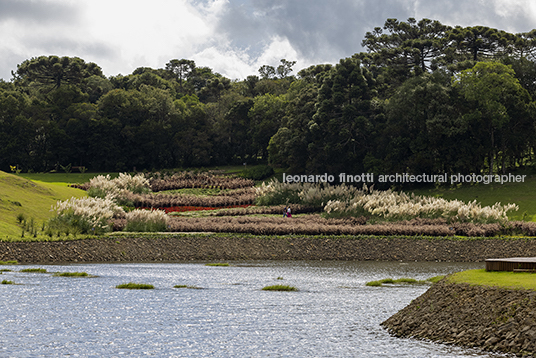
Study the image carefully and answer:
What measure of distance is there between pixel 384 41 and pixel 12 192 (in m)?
43.5

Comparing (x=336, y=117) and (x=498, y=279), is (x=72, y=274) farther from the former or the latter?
(x=336, y=117)

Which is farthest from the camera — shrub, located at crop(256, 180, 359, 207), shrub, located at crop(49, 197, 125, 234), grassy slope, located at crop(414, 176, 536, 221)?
shrub, located at crop(256, 180, 359, 207)

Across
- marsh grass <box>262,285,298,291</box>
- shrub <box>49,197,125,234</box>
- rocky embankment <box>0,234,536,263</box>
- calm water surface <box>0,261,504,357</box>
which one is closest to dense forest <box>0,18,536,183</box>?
rocky embankment <box>0,234,536,263</box>

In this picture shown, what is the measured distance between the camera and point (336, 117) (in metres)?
50.2

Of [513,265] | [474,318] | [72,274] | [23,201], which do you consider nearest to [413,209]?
[513,265]

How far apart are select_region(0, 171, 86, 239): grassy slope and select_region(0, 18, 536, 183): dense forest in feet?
76.2

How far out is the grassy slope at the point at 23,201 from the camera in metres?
26.0

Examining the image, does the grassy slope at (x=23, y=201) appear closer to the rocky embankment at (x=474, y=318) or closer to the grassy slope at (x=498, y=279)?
the rocky embankment at (x=474, y=318)

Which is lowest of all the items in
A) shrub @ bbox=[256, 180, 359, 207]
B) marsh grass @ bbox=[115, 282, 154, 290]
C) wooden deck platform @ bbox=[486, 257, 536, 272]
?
marsh grass @ bbox=[115, 282, 154, 290]

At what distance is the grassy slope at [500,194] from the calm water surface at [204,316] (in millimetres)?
19739

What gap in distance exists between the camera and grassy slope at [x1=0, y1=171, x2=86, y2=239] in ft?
85.5

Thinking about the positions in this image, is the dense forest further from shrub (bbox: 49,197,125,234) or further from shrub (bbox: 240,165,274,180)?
shrub (bbox: 49,197,125,234)

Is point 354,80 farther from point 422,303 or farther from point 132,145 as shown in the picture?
point 422,303

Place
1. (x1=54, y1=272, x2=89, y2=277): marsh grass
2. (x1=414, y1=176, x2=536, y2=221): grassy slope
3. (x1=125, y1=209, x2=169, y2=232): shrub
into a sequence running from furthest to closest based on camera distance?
(x1=414, y1=176, x2=536, y2=221): grassy slope < (x1=125, y1=209, x2=169, y2=232): shrub < (x1=54, y1=272, x2=89, y2=277): marsh grass
